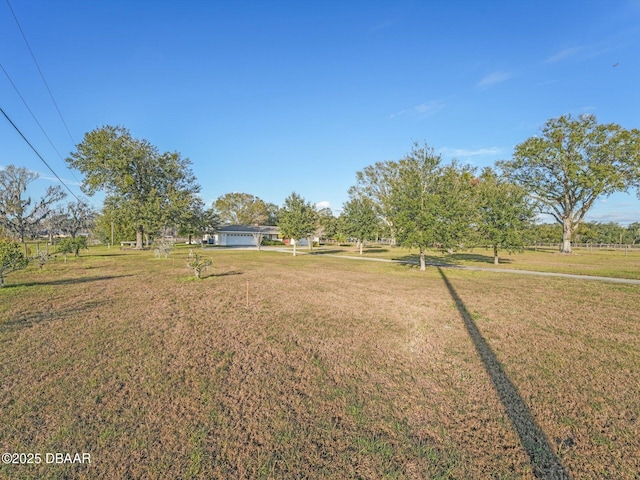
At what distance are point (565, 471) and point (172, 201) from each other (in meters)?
36.8

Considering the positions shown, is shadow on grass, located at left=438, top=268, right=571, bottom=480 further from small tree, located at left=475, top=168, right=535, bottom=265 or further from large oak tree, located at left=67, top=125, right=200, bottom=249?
large oak tree, located at left=67, top=125, right=200, bottom=249

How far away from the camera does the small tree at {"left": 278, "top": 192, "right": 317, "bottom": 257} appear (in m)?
30.6

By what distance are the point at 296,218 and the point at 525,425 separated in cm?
2797

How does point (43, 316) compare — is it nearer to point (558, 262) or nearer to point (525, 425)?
point (525, 425)

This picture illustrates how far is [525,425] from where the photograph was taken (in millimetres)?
3404

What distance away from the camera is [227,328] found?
6816mm

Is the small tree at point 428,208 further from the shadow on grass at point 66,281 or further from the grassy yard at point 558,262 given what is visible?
the shadow on grass at point 66,281

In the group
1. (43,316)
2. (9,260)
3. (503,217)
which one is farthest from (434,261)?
(9,260)

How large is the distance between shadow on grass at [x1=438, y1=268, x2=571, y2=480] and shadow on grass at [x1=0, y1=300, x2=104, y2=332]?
30.5 feet

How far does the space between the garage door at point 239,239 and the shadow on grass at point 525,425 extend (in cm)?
5303

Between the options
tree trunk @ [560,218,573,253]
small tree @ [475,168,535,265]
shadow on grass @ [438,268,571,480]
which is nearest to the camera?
shadow on grass @ [438,268,571,480]

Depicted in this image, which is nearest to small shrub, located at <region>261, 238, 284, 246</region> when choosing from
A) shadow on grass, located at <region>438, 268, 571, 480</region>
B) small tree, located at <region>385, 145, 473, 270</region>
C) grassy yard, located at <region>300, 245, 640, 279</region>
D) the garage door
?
the garage door

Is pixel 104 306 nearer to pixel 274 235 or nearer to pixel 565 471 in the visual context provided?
pixel 565 471

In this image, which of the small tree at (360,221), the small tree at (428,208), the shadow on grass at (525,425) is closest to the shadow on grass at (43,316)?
the shadow on grass at (525,425)
